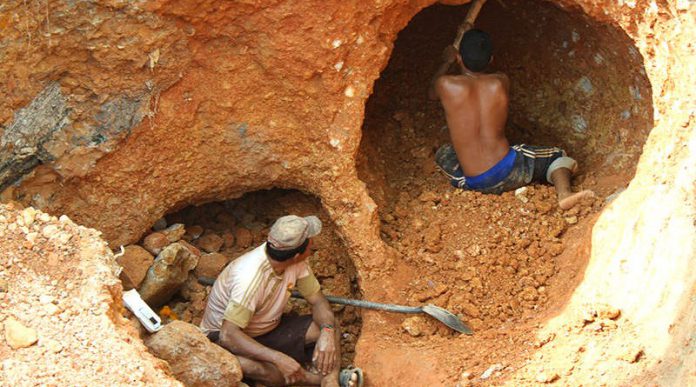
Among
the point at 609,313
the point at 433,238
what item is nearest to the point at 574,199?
the point at 433,238

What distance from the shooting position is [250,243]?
5.82 meters

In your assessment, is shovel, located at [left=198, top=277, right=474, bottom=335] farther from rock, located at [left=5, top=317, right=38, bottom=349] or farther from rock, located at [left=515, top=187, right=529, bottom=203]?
rock, located at [left=5, top=317, right=38, bottom=349]

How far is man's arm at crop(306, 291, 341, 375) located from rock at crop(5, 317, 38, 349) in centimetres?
177

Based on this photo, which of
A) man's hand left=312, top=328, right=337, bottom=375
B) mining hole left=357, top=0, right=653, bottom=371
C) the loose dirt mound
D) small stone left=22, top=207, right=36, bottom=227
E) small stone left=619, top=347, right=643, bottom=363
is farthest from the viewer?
mining hole left=357, top=0, right=653, bottom=371

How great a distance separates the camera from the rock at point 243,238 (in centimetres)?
581

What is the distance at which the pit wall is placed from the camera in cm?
430

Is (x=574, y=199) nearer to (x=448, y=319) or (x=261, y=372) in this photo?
(x=448, y=319)

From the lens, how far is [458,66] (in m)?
6.15

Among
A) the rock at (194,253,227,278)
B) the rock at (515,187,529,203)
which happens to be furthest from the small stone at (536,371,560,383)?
the rock at (194,253,227,278)

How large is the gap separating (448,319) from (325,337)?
0.73m

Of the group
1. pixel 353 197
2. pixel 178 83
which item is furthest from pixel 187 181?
pixel 353 197

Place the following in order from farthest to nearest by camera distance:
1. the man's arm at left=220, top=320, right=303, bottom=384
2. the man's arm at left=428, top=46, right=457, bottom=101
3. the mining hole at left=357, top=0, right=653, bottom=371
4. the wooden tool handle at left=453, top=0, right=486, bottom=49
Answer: the man's arm at left=428, top=46, right=457, bottom=101
the wooden tool handle at left=453, top=0, right=486, bottom=49
the mining hole at left=357, top=0, right=653, bottom=371
the man's arm at left=220, top=320, right=303, bottom=384

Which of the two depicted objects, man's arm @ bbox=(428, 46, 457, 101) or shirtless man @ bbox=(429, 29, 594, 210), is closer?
shirtless man @ bbox=(429, 29, 594, 210)

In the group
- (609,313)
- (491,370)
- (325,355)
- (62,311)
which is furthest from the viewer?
(325,355)
